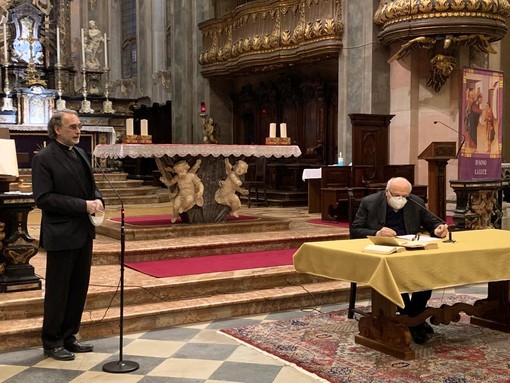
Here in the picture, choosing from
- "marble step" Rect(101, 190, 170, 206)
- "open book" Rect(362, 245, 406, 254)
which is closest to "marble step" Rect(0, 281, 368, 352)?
"open book" Rect(362, 245, 406, 254)

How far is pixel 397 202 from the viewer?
5418 millimetres

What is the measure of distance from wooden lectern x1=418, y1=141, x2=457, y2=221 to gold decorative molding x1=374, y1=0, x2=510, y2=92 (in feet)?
9.32

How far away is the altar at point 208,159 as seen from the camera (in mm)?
8562

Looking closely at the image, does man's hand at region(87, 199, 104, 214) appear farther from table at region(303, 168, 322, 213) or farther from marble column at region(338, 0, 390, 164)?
marble column at region(338, 0, 390, 164)

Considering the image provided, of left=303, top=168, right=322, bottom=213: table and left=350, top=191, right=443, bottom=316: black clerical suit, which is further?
left=303, top=168, right=322, bottom=213: table

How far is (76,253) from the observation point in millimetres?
4938

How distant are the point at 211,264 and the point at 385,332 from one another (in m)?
2.80

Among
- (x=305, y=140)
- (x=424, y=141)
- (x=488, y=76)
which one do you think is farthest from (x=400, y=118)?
(x=305, y=140)

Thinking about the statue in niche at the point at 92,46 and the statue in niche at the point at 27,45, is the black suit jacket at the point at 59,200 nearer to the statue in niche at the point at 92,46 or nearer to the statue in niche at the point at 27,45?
the statue in niche at the point at 92,46

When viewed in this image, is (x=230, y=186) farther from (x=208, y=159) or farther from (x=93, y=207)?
(x=93, y=207)

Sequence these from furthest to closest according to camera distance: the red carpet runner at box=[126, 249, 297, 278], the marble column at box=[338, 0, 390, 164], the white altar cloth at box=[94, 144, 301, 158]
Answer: the marble column at box=[338, 0, 390, 164] → the white altar cloth at box=[94, 144, 301, 158] → the red carpet runner at box=[126, 249, 297, 278]

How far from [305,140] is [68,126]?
1137cm

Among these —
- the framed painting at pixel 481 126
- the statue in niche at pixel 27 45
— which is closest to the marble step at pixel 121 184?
the statue in niche at pixel 27 45

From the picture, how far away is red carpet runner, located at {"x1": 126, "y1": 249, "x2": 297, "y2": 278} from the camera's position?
695 cm
